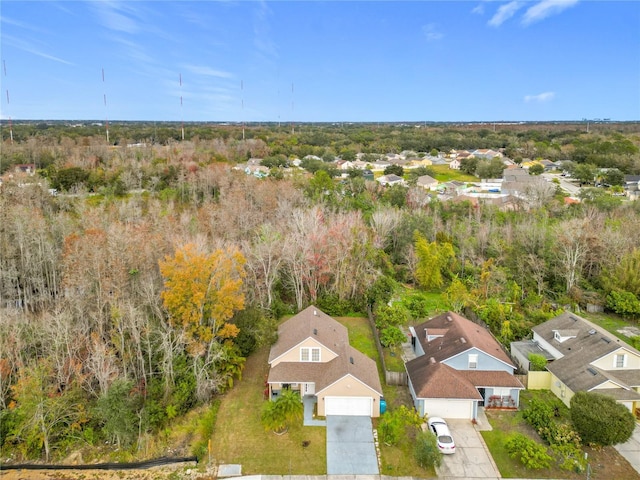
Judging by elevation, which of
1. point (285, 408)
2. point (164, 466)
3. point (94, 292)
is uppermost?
point (94, 292)

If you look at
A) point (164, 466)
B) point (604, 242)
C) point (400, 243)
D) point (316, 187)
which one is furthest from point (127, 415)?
point (316, 187)

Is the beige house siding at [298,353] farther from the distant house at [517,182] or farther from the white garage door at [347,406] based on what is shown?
the distant house at [517,182]

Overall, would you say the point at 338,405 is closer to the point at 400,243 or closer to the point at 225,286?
the point at 225,286

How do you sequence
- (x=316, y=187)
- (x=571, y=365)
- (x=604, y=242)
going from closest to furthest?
(x=571, y=365), (x=604, y=242), (x=316, y=187)

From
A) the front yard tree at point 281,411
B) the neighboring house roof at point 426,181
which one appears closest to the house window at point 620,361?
the front yard tree at point 281,411

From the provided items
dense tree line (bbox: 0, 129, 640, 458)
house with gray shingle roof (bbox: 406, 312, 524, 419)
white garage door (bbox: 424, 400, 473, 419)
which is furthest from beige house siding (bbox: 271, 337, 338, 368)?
white garage door (bbox: 424, 400, 473, 419)

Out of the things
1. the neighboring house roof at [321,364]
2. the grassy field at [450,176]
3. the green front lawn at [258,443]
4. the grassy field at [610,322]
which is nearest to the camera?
the green front lawn at [258,443]

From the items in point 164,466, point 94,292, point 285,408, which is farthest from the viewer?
point 94,292

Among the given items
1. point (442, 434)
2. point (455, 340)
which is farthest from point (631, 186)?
point (442, 434)

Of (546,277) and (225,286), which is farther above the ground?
(225,286)
